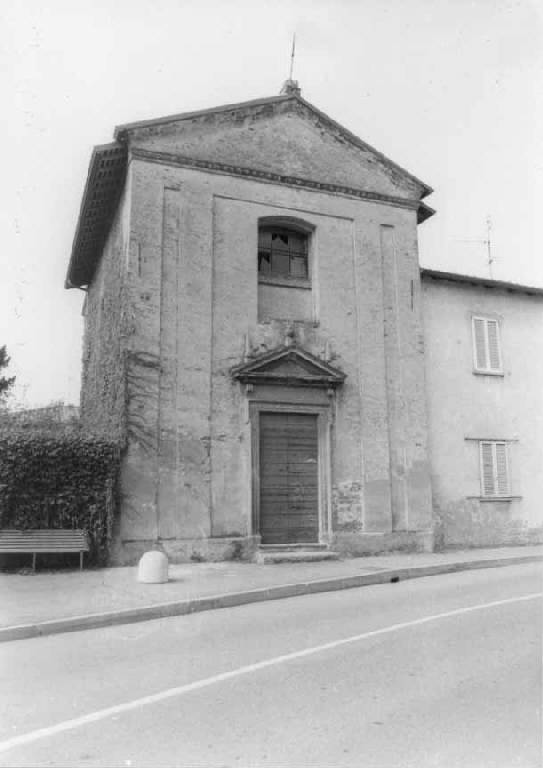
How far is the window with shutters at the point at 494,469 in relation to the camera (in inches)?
628

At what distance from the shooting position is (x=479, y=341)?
16.7 m

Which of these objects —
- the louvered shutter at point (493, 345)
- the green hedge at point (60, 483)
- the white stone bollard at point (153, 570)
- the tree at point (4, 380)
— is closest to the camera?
the white stone bollard at point (153, 570)

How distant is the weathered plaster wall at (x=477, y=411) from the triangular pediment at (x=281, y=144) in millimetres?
2777

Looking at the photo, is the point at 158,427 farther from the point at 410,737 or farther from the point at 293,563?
the point at 410,737

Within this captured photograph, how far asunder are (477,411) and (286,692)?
12.3 meters

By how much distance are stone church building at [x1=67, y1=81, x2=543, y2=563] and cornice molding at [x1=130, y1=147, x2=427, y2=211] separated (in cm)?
3

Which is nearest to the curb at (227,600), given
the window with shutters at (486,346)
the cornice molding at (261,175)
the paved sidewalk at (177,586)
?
the paved sidewalk at (177,586)

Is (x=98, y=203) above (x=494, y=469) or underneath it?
above

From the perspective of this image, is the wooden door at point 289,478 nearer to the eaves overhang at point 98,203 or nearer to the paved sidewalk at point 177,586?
the paved sidewalk at point 177,586

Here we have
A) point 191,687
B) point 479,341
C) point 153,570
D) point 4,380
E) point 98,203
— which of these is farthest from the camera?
point 4,380

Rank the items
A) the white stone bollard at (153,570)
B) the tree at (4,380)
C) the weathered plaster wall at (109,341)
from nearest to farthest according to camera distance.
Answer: the white stone bollard at (153,570)
the weathered plaster wall at (109,341)
the tree at (4,380)

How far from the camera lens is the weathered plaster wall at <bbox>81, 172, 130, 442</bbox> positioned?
42.9 feet

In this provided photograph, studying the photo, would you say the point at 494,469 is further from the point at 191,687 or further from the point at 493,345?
the point at 191,687

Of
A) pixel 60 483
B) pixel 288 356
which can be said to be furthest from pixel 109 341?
pixel 60 483
